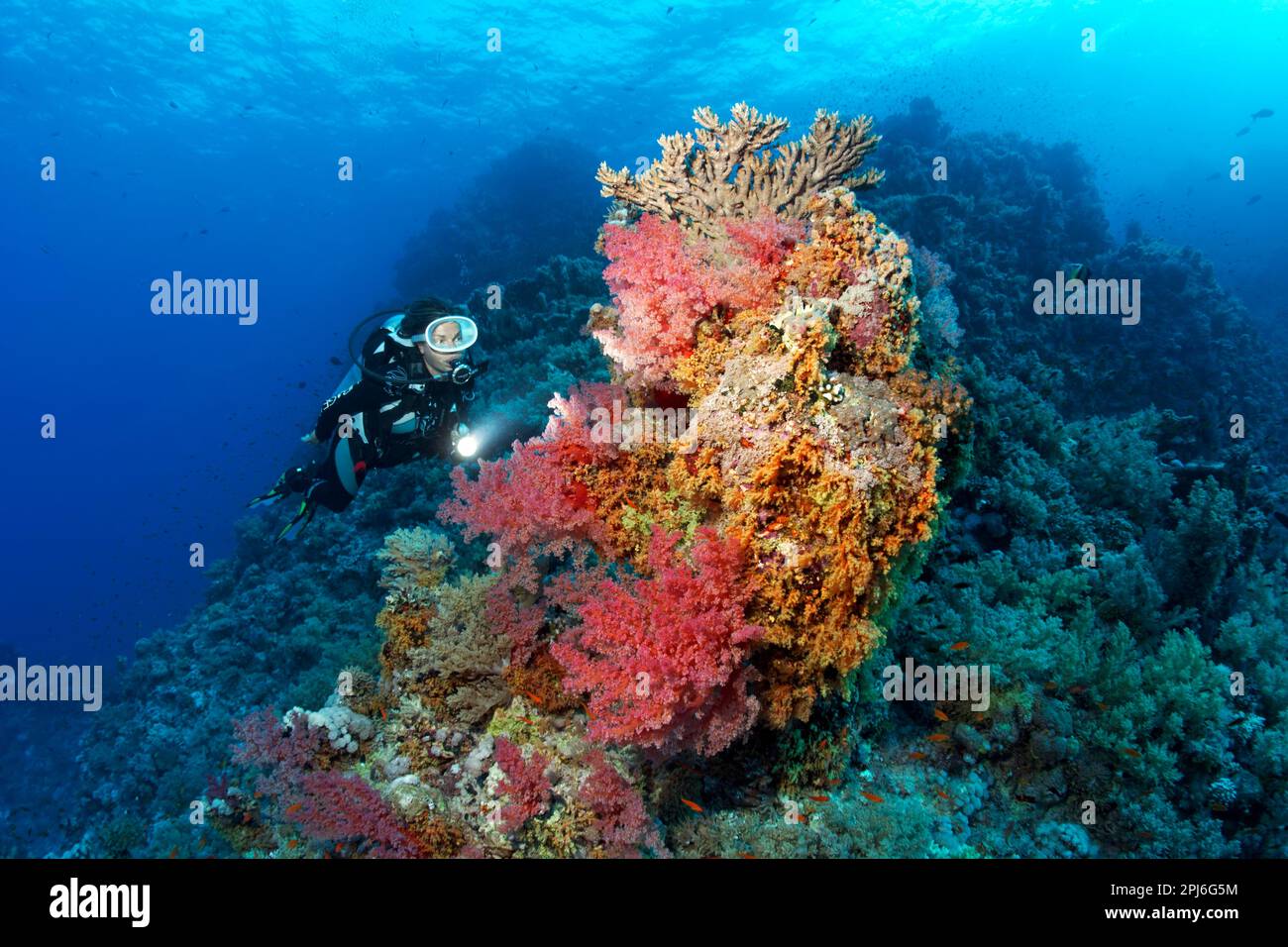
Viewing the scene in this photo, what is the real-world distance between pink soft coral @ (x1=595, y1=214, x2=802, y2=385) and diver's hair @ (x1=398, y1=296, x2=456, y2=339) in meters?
3.90

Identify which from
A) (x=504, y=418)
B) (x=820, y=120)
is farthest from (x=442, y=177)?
(x=820, y=120)

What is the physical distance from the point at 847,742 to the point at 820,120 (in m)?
4.41

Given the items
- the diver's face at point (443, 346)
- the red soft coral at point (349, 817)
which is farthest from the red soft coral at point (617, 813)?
the diver's face at point (443, 346)

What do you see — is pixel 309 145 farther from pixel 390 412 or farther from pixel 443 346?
pixel 443 346

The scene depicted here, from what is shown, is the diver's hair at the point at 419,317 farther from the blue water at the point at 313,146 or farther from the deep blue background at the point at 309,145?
the deep blue background at the point at 309,145

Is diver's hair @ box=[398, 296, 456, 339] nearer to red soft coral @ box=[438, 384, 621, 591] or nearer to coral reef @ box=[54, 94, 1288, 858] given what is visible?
coral reef @ box=[54, 94, 1288, 858]

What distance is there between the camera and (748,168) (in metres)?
4.11

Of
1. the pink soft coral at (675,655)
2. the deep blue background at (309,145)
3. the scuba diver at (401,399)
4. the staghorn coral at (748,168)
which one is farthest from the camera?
the deep blue background at (309,145)

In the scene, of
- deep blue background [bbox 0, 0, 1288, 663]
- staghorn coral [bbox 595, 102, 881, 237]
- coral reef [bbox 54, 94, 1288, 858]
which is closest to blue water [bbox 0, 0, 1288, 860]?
deep blue background [bbox 0, 0, 1288, 663]

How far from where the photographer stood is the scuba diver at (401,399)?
6.65 meters

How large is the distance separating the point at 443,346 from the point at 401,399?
102 cm

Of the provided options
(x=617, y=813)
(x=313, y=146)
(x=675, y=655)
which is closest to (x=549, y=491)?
(x=675, y=655)

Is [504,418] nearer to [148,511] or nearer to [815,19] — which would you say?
[815,19]

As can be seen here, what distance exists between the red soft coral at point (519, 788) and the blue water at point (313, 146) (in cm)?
2297
